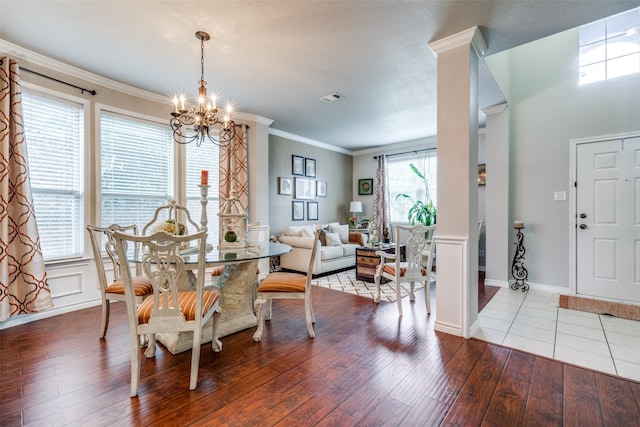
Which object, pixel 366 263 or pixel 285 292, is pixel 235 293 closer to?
pixel 285 292

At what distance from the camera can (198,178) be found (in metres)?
4.18

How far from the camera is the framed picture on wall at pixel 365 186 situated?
22.8ft

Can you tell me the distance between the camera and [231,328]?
250cm

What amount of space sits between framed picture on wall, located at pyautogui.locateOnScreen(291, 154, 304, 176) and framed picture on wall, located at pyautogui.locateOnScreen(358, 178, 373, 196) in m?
1.83

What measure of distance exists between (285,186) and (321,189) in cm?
109

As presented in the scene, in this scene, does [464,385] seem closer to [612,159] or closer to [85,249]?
[612,159]

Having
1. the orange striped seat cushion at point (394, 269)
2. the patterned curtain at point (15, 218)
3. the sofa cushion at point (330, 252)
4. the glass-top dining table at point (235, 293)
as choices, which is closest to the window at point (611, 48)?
the orange striped seat cushion at point (394, 269)

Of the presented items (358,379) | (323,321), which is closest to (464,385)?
(358,379)

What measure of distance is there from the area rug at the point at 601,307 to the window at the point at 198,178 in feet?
14.7

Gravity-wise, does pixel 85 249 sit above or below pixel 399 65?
below

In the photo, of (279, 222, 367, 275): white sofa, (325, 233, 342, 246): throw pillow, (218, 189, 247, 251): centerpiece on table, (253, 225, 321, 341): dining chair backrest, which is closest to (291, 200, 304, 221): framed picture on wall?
(279, 222, 367, 275): white sofa

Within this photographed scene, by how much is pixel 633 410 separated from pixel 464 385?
83cm

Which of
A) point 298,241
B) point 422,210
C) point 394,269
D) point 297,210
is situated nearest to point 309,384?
point 394,269

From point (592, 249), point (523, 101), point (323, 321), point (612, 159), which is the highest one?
point (523, 101)
